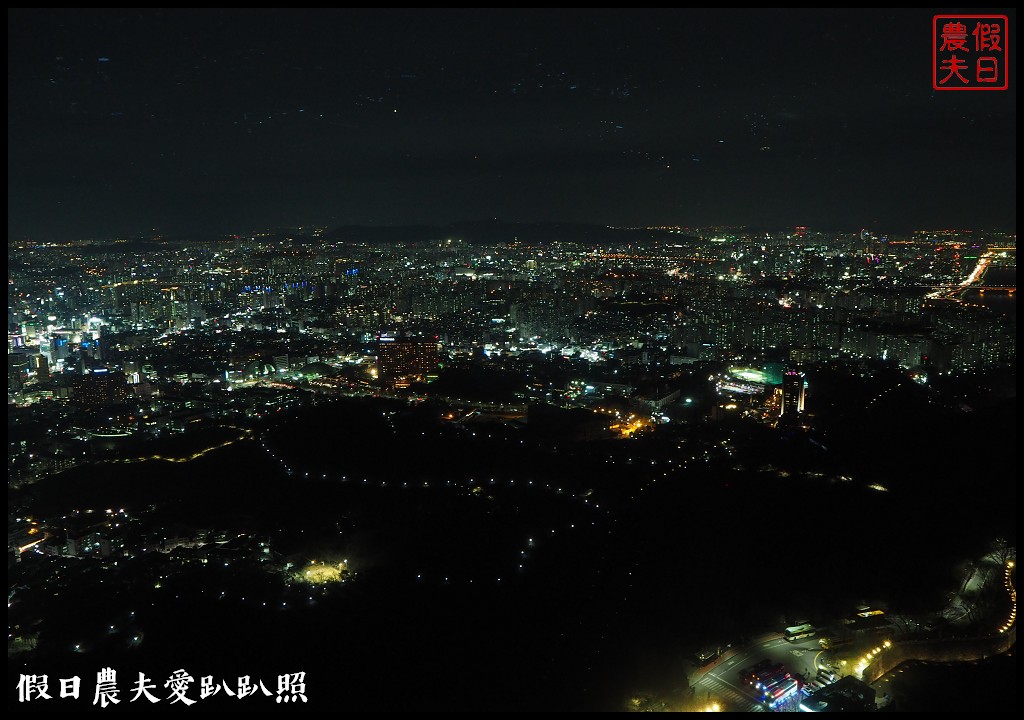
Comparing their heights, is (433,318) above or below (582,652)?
above

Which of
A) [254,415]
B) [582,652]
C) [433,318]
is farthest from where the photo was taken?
[433,318]

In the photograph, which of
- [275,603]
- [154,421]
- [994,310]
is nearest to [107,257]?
[154,421]

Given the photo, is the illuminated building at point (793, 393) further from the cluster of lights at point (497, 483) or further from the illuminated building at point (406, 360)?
the illuminated building at point (406, 360)

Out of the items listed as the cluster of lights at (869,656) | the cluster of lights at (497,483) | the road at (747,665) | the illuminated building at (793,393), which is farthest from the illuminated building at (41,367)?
the cluster of lights at (869,656)

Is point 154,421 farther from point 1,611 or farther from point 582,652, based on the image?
point 1,611

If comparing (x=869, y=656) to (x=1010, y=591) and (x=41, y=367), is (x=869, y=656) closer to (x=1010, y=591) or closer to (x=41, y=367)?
(x=1010, y=591)

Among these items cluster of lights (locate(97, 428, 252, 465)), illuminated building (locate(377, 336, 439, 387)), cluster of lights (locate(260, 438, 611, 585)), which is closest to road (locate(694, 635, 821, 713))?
cluster of lights (locate(260, 438, 611, 585))
